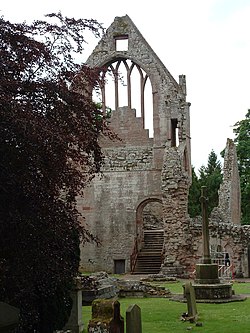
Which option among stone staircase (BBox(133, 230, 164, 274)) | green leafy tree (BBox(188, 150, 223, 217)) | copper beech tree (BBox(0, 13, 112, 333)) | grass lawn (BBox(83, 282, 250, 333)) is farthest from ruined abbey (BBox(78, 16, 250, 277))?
copper beech tree (BBox(0, 13, 112, 333))

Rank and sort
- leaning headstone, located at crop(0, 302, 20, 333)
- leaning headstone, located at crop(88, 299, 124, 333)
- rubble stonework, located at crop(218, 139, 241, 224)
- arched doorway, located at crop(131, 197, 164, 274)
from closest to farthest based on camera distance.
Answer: leaning headstone, located at crop(0, 302, 20, 333) < leaning headstone, located at crop(88, 299, 124, 333) < arched doorway, located at crop(131, 197, 164, 274) < rubble stonework, located at crop(218, 139, 241, 224)

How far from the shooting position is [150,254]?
2948 centimetres

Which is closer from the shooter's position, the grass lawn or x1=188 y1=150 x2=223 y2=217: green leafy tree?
the grass lawn

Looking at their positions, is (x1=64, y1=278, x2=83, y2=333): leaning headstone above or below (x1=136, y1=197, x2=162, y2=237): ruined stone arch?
below

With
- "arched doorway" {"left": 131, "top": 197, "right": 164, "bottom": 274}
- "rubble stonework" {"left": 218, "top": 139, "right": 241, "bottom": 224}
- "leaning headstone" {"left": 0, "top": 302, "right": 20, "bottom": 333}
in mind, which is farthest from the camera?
"rubble stonework" {"left": 218, "top": 139, "right": 241, "bottom": 224}

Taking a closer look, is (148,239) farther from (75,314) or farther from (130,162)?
(75,314)

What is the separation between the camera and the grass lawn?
Answer: 394 inches

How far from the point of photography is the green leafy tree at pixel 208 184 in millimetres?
39031

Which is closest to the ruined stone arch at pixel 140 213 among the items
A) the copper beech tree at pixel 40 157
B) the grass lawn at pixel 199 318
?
the grass lawn at pixel 199 318

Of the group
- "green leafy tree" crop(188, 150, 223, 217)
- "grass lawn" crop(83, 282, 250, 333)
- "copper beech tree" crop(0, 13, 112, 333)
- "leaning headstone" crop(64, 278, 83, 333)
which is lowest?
"grass lawn" crop(83, 282, 250, 333)

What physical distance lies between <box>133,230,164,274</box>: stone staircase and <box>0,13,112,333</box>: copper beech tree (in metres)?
19.3

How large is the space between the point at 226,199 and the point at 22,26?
79.3 feet

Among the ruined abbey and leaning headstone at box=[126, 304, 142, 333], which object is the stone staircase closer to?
the ruined abbey

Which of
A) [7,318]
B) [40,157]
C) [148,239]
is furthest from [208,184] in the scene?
[7,318]
